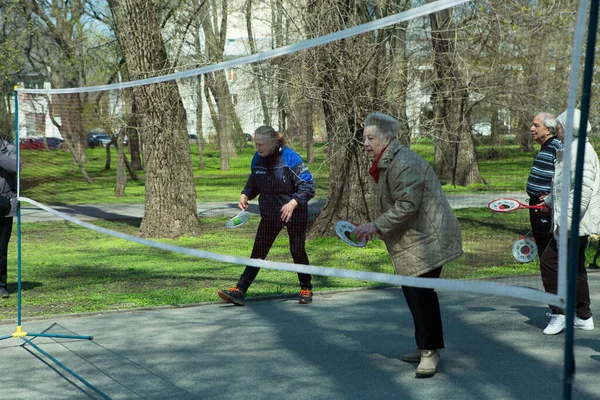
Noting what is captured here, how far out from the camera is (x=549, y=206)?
6168 millimetres

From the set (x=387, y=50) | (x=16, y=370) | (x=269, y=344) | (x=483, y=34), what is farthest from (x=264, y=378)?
(x=483, y=34)

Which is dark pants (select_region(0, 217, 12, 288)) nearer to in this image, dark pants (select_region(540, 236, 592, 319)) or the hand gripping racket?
the hand gripping racket

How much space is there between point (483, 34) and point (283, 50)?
8361 mm

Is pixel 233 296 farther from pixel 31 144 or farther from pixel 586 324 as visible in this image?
pixel 586 324

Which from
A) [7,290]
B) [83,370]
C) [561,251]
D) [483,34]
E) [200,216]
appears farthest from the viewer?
[200,216]

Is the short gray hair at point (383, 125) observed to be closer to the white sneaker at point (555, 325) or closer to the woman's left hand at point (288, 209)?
the woman's left hand at point (288, 209)

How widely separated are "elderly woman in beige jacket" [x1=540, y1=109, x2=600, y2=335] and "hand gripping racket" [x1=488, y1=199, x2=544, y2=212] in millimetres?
212

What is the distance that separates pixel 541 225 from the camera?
6508mm

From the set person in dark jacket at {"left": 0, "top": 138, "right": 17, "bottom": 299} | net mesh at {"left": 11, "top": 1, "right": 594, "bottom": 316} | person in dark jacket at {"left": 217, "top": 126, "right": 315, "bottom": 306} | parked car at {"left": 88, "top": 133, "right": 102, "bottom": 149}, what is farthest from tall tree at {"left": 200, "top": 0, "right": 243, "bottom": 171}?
parked car at {"left": 88, "top": 133, "right": 102, "bottom": 149}

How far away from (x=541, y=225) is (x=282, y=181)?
7.97 ft

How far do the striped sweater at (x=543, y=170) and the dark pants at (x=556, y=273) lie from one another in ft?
1.65

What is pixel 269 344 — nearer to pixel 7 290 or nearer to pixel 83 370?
pixel 83 370

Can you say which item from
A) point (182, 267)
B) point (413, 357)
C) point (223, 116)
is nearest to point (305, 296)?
point (223, 116)

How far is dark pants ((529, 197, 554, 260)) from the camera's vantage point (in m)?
6.38
